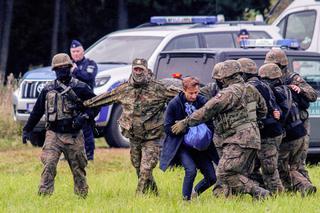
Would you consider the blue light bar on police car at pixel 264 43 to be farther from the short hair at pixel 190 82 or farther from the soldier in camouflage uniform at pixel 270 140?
the short hair at pixel 190 82

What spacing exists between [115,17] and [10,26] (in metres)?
3.63

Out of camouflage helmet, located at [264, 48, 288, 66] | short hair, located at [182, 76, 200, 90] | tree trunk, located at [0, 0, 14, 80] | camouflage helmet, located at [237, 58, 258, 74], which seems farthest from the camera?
tree trunk, located at [0, 0, 14, 80]

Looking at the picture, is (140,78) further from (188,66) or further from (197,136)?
(188,66)

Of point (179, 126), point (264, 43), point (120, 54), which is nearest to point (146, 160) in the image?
point (179, 126)

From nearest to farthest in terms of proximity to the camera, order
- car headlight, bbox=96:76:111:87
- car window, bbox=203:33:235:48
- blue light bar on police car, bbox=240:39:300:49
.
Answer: blue light bar on police car, bbox=240:39:300:49 → car headlight, bbox=96:76:111:87 → car window, bbox=203:33:235:48

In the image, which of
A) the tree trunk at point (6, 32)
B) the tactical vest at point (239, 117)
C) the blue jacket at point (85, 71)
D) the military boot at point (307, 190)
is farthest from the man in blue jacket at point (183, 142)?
the tree trunk at point (6, 32)

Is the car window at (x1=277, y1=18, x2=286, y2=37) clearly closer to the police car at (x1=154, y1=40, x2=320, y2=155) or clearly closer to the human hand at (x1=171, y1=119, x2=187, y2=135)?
the police car at (x1=154, y1=40, x2=320, y2=155)

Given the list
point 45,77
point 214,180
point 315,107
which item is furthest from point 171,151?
point 45,77

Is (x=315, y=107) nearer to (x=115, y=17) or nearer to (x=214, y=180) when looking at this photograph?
(x=214, y=180)

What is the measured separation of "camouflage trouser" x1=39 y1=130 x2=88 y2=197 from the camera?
34.8 ft

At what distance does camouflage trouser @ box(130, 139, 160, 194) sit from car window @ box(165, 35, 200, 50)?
17.5ft

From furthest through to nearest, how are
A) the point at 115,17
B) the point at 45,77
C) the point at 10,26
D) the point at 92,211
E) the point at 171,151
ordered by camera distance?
the point at 115,17 < the point at 10,26 < the point at 45,77 < the point at 171,151 < the point at 92,211

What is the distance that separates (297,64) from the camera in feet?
43.7

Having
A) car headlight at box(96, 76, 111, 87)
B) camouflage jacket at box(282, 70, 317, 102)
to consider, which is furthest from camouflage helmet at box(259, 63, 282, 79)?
car headlight at box(96, 76, 111, 87)
